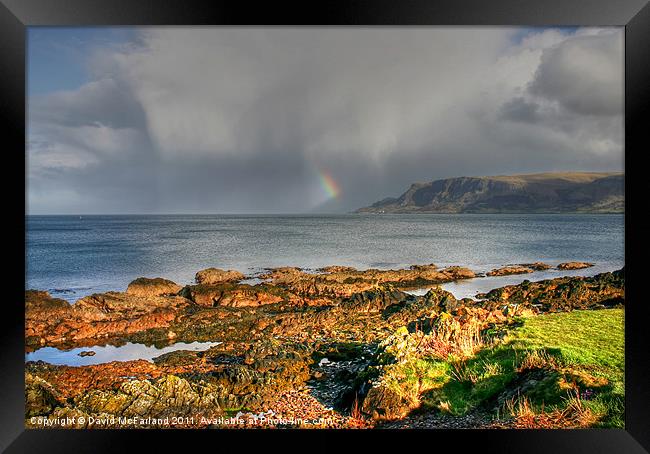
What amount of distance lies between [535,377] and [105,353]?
6215 millimetres

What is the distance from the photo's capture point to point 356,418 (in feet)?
12.8

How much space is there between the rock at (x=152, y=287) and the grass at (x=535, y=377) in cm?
799

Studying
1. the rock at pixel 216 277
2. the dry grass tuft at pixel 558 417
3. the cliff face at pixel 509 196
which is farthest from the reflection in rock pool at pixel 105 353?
the cliff face at pixel 509 196

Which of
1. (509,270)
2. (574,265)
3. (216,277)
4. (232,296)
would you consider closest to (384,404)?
(232,296)

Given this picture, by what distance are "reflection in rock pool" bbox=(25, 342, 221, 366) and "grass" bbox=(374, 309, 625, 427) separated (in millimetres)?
3934

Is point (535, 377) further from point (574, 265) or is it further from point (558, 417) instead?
point (574, 265)

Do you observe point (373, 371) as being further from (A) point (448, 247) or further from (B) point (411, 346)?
(A) point (448, 247)

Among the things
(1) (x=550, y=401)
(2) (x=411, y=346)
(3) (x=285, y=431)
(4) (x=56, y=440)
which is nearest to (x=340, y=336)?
(2) (x=411, y=346)

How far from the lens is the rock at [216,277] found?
13297 millimetres

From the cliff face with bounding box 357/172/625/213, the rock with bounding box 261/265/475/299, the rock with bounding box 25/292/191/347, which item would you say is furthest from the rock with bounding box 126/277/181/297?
the cliff face with bounding box 357/172/625/213

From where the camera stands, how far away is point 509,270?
50.8 ft

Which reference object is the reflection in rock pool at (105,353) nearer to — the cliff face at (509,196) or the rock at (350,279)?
the rock at (350,279)

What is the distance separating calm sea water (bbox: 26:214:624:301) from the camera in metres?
16.0

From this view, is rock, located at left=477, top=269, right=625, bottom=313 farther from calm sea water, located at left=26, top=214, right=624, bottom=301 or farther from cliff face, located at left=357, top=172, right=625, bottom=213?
cliff face, located at left=357, top=172, right=625, bottom=213
